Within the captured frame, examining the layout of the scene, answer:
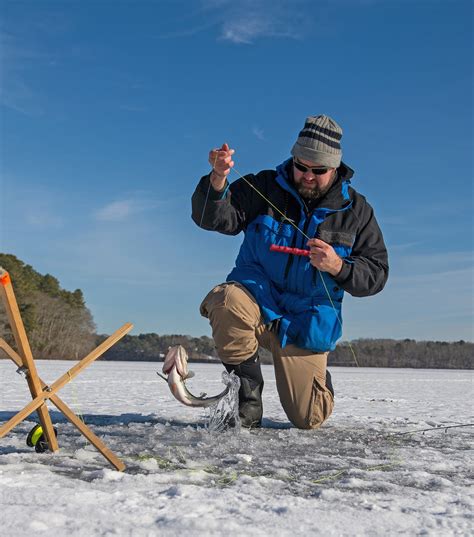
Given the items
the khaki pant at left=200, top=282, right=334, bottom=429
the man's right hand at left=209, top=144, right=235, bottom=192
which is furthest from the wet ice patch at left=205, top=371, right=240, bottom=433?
the man's right hand at left=209, top=144, right=235, bottom=192

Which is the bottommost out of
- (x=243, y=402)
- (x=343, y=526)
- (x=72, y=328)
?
(x=343, y=526)

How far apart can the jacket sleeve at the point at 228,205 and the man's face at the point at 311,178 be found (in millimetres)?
Result: 243

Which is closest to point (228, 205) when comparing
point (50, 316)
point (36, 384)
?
point (36, 384)

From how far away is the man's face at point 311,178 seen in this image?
361cm

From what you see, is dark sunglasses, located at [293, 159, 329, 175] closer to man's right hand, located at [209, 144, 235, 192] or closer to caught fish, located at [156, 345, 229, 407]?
man's right hand, located at [209, 144, 235, 192]

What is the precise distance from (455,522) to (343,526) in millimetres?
317

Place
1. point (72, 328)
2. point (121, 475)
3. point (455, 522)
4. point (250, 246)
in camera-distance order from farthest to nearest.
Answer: point (72, 328) < point (250, 246) < point (121, 475) < point (455, 522)

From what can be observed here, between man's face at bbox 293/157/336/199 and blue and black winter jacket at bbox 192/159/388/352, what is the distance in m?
0.04

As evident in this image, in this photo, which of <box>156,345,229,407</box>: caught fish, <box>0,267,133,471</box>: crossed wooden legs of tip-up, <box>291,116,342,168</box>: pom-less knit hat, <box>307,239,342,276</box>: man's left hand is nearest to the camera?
<box>0,267,133,471</box>: crossed wooden legs of tip-up

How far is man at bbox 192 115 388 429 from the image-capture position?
3492mm

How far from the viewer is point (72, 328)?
49250 mm

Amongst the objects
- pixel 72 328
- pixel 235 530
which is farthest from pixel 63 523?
pixel 72 328

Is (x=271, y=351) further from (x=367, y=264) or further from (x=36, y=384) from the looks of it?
(x=36, y=384)

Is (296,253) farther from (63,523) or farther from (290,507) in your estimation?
(63,523)
